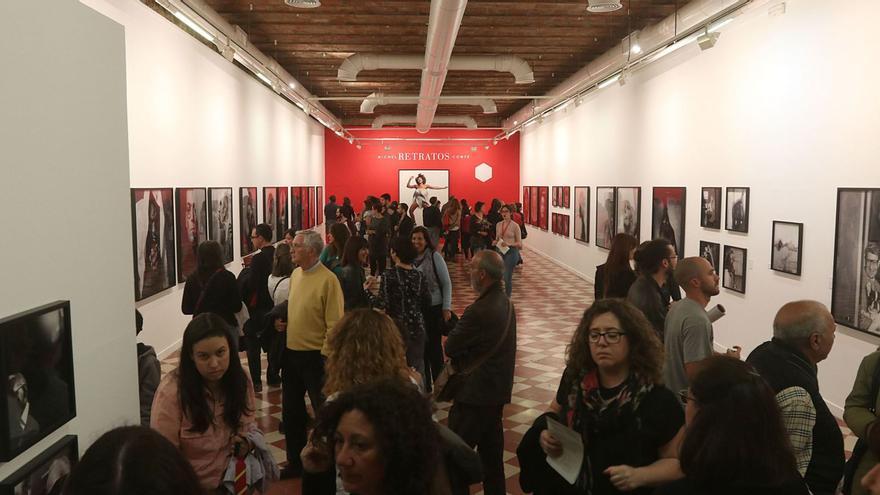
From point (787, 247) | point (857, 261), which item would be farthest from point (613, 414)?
point (787, 247)

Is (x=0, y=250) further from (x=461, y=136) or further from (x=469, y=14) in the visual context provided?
(x=461, y=136)

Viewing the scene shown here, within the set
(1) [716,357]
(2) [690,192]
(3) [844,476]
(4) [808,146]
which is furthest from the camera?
(2) [690,192]

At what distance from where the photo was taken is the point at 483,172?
30.4m

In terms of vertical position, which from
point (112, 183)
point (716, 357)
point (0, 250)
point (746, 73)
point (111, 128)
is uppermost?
point (746, 73)

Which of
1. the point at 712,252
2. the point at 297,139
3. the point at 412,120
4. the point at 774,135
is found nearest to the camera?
the point at 774,135

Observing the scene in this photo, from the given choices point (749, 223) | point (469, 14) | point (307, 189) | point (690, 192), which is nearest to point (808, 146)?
point (749, 223)

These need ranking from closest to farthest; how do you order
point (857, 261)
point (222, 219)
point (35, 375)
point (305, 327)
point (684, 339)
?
point (35, 375), point (684, 339), point (305, 327), point (857, 261), point (222, 219)

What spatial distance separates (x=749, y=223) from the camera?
875 cm

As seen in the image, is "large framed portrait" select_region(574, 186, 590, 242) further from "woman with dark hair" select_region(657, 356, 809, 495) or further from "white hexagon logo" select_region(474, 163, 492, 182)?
"woman with dark hair" select_region(657, 356, 809, 495)

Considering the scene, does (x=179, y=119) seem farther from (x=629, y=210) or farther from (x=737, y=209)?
(x=629, y=210)

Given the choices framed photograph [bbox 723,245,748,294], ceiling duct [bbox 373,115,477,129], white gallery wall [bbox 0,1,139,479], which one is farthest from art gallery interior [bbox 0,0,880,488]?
ceiling duct [bbox 373,115,477,129]

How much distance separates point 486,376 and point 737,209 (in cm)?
605

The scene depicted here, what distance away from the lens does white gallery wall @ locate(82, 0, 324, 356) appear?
816 centimetres

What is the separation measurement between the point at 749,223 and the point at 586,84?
5466mm
